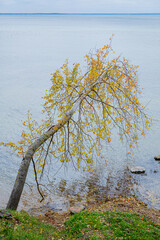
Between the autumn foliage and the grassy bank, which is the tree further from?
the grassy bank

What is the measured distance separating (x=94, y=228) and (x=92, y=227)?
0.39ft

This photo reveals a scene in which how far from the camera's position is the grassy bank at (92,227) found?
11.0 meters

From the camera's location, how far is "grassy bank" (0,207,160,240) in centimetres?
1095

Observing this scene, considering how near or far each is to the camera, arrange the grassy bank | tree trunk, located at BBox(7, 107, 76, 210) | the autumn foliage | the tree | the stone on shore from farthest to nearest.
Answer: the stone on shore, the autumn foliage, the tree, tree trunk, located at BBox(7, 107, 76, 210), the grassy bank

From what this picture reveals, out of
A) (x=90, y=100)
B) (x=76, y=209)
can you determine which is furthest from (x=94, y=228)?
(x=90, y=100)

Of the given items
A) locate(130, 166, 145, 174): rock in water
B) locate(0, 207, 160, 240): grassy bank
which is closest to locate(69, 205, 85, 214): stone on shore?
locate(0, 207, 160, 240): grassy bank

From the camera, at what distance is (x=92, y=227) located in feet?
41.1

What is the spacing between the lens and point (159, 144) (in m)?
28.8

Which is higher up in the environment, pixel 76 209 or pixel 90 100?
pixel 90 100

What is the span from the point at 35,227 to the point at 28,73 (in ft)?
176

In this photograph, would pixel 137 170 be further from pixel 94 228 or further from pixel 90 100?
pixel 94 228

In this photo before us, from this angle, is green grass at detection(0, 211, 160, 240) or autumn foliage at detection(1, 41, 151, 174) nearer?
green grass at detection(0, 211, 160, 240)

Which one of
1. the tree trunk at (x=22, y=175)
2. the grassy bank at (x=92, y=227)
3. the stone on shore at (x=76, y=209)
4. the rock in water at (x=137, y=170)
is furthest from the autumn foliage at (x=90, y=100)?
the rock in water at (x=137, y=170)

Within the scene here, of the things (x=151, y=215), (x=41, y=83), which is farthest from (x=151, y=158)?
(x=41, y=83)
